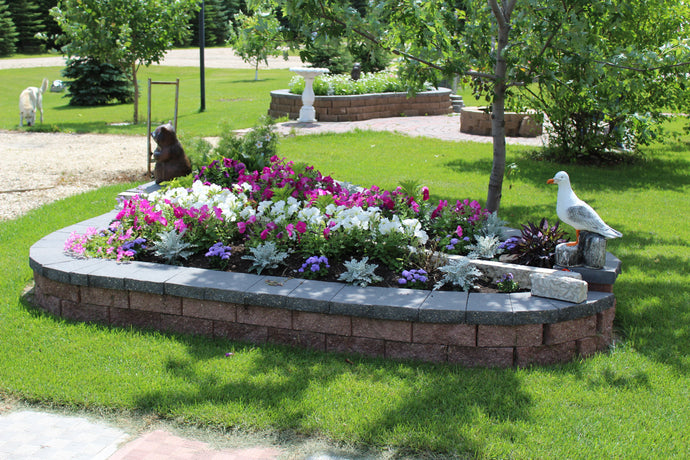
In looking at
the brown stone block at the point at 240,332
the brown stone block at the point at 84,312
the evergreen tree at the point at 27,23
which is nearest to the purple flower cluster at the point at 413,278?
the brown stone block at the point at 240,332

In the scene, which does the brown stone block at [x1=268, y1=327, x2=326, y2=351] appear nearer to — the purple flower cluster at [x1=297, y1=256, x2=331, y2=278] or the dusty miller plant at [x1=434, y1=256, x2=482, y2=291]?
the purple flower cluster at [x1=297, y1=256, x2=331, y2=278]

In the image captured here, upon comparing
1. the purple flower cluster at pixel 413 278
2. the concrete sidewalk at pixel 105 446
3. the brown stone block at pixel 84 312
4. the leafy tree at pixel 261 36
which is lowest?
the concrete sidewalk at pixel 105 446

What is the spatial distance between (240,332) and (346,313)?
0.76 meters

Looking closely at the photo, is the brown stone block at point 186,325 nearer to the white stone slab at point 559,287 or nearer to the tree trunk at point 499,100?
the white stone slab at point 559,287

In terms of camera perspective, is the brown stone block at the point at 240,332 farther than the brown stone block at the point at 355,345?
Yes

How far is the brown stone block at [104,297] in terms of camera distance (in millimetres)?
4324

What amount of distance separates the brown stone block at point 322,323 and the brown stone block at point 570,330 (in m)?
1.21

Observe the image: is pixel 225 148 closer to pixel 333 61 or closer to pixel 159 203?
pixel 159 203

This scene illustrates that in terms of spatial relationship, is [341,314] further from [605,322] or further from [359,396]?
[605,322]

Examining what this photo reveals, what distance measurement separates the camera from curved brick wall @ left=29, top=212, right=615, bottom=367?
150 inches

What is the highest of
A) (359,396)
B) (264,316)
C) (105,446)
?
(264,316)

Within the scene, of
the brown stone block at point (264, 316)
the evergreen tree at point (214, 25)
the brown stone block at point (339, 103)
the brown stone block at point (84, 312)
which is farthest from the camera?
the evergreen tree at point (214, 25)

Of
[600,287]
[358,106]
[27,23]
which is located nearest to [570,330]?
[600,287]

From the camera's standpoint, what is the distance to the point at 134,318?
4.34 m
